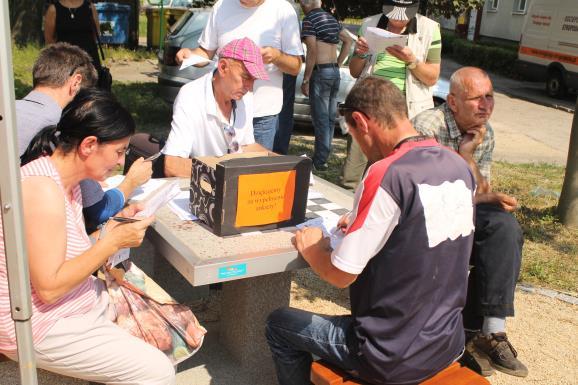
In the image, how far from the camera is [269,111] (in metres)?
3.94

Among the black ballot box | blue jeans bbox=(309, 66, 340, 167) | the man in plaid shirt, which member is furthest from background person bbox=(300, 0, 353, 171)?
the black ballot box

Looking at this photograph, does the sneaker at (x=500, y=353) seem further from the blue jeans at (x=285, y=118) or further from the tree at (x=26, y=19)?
the tree at (x=26, y=19)

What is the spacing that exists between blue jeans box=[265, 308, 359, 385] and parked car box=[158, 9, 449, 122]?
5.73m

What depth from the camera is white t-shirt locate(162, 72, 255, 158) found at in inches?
123

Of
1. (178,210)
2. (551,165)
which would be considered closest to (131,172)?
(178,210)

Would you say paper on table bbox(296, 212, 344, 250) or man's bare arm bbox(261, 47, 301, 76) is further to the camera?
man's bare arm bbox(261, 47, 301, 76)

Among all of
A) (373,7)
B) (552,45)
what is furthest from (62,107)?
(552,45)

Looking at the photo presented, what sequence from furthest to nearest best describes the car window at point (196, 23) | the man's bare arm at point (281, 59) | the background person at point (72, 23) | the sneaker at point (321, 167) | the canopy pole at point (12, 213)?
the car window at point (196, 23)
the sneaker at point (321, 167)
the background person at point (72, 23)
the man's bare arm at point (281, 59)
the canopy pole at point (12, 213)

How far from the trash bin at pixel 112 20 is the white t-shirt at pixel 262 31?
481 inches

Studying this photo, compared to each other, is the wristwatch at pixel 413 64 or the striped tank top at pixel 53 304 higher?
the wristwatch at pixel 413 64

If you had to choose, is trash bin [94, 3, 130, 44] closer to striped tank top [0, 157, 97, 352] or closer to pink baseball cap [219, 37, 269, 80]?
pink baseball cap [219, 37, 269, 80]

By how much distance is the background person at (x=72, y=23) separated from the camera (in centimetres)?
599

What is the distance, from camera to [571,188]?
5.41 metres

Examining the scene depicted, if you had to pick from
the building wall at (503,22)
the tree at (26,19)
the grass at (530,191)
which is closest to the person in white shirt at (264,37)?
the grass at (530,191)
